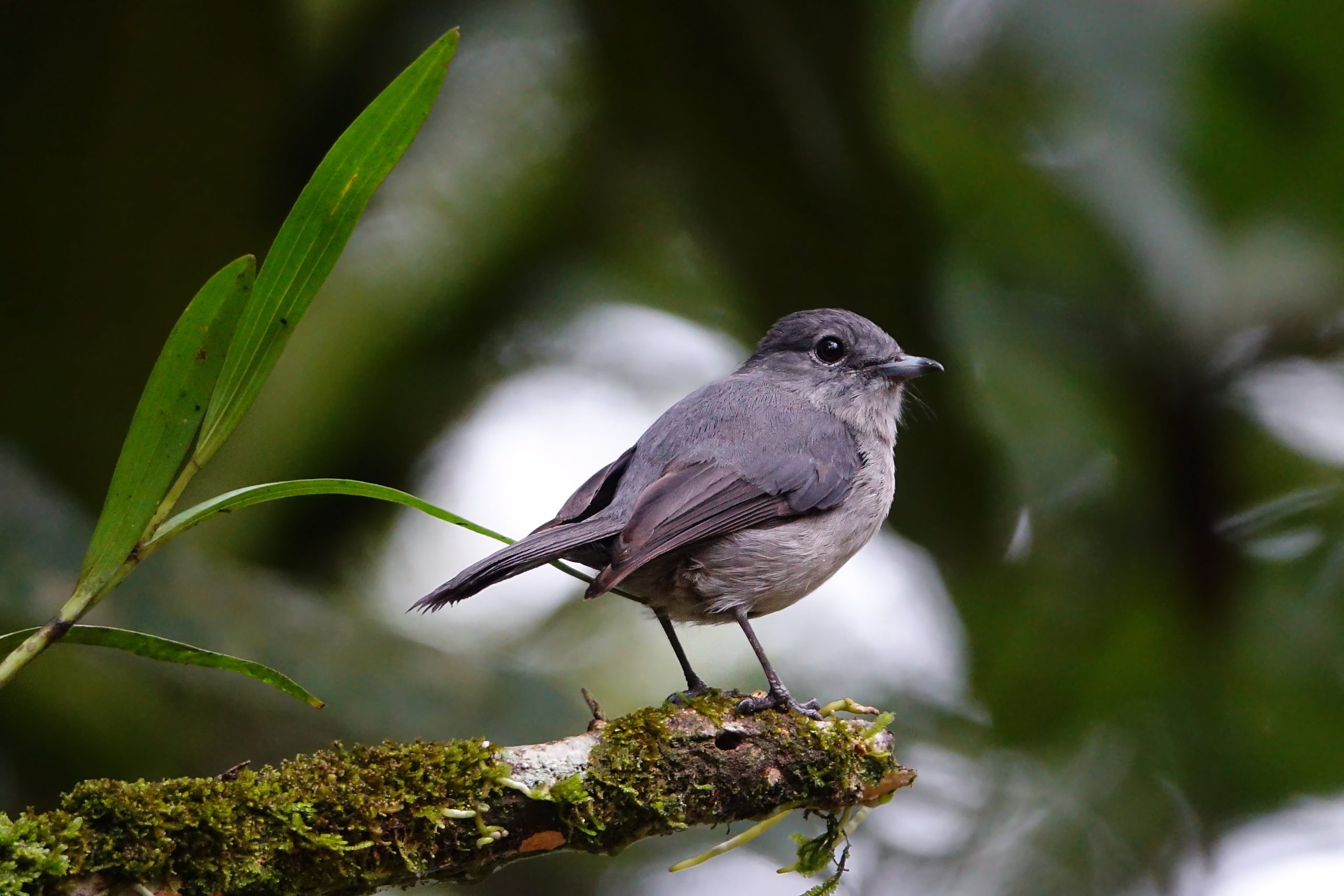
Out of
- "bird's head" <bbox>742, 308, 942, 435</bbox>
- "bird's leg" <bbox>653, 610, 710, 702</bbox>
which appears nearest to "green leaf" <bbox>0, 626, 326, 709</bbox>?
"bird's leg" <bbox>653, 610, 710, 702</bbox>

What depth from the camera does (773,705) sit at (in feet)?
8.33

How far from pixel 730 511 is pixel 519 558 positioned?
665 mm

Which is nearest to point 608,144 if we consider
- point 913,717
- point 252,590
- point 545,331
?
point 545,331

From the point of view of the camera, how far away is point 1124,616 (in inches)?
192

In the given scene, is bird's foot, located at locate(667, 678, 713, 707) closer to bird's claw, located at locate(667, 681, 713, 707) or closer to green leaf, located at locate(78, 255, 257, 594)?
bird's claw, located at locate(667, 681, 713, 707)

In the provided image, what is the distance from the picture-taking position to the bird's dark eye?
3.64 m

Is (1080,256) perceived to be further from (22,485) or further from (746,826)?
(22,485)

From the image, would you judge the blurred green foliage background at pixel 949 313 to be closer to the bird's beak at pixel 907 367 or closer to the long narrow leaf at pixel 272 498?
the bird's beak at pixel 907 367

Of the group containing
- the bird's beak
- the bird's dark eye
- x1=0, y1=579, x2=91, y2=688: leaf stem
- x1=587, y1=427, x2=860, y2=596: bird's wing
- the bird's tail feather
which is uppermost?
the bird's dark eye

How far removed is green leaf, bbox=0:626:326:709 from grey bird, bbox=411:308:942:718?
2.74 feet

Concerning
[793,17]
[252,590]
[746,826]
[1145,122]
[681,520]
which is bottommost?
[746,826]

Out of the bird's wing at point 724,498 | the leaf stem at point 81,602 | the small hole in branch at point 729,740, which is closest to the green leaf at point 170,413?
the leaf stem at point 81,602

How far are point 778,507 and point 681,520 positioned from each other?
0.33 m

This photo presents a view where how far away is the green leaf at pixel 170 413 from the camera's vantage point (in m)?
1.67
